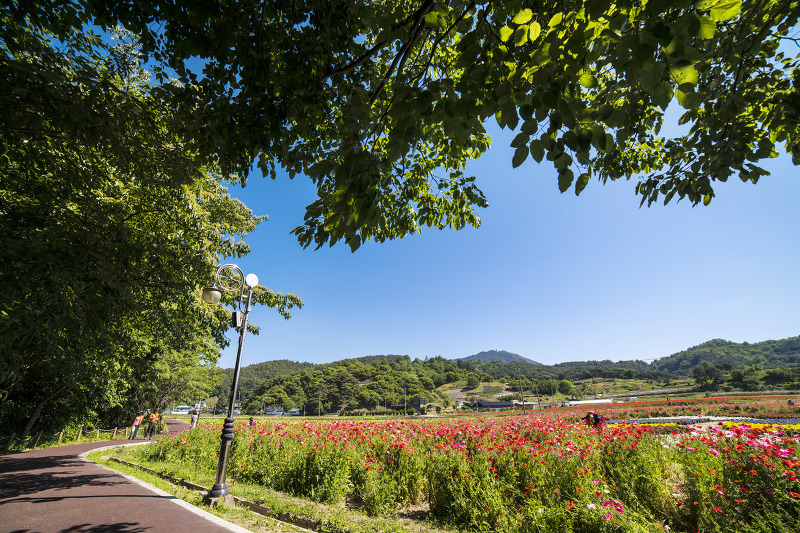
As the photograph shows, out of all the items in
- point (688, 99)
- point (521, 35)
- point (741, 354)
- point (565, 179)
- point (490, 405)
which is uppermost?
point (741, 354)

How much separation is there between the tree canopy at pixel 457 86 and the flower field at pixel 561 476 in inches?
150

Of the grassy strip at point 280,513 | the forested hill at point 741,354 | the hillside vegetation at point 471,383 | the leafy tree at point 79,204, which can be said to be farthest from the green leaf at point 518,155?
the forested hill at point 741,354

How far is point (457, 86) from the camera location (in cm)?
226

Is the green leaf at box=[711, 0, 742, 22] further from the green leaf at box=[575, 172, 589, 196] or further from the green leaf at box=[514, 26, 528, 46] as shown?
the green leaf at box=[575, 172, 589, 196]

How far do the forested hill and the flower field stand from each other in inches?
5653

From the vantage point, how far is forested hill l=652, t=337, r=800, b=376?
128 m

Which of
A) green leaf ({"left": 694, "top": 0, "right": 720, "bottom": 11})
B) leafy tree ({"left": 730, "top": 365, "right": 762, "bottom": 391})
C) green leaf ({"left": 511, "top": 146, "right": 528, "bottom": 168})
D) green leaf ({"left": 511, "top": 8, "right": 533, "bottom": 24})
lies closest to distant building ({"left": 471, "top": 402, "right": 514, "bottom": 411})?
leafy tree ({"left": 730, "top": 365, "right": 762, "bottom": 391})

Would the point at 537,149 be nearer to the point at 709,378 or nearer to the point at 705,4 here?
the point at 705,4

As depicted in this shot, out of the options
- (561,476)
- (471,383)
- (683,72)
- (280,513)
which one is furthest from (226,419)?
(471,383)

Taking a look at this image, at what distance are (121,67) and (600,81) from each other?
26.1 ft

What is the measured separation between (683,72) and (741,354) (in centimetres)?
21798

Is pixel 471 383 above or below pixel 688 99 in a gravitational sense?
above

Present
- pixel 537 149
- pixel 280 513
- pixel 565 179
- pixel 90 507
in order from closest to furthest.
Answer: pixel 537 149, pixel 565 179, pixel 280 513, pixel 90 507

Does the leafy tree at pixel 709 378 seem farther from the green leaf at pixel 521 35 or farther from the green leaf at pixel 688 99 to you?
the green leaf at pixel 521 35
